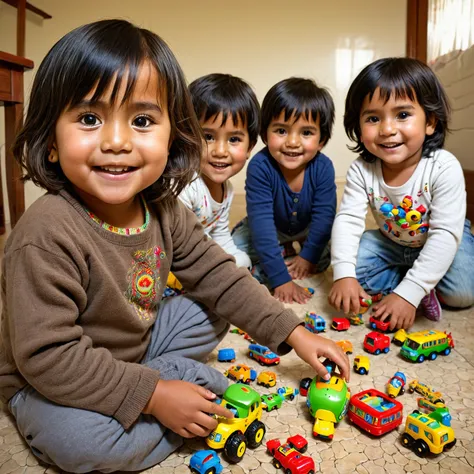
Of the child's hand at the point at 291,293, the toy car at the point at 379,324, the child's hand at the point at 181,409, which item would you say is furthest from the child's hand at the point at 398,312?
the child's hand at the point at 181,409

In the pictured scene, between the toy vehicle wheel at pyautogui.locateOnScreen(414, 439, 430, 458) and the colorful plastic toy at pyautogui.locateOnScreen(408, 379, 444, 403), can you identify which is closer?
the toy vehicle wheel at pyautogui.locateOnScreen(414, 439, 430, 458)

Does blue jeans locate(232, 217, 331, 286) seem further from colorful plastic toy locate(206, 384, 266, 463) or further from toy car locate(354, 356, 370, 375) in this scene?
colorful plastic toy locate(206, 384, 266, 463)

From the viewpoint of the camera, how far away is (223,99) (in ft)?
4.15

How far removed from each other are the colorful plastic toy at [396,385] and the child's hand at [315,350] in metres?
0.09

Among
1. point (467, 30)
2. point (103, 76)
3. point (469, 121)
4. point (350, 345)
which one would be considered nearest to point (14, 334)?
point (103, 76)

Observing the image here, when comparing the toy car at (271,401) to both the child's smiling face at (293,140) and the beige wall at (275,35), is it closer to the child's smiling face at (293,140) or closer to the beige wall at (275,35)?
the child's smiling face at (293,140)

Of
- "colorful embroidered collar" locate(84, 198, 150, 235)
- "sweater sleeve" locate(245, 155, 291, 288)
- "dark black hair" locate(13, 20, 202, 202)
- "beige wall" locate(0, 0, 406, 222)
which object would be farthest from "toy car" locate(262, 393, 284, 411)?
A: "beige wall" locate(0, 0, 406, 222)

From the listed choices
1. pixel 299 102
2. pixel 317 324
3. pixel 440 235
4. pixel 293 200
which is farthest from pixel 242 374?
pixel 299 102

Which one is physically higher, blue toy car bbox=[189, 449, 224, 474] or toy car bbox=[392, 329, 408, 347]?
toy car bbox=[392, 329, 408, 347]

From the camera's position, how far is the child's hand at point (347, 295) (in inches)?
43.9

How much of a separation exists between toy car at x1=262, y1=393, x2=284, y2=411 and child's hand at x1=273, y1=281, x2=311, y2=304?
504 millimetres

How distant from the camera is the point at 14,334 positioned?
1.91 ft

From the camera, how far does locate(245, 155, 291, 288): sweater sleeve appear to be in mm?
1338

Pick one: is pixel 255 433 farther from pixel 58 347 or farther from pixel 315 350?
pixel 58 347
